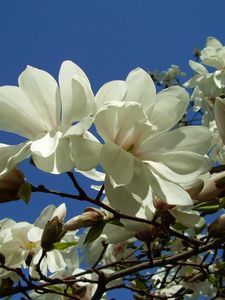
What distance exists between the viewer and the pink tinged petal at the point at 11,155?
97 cm

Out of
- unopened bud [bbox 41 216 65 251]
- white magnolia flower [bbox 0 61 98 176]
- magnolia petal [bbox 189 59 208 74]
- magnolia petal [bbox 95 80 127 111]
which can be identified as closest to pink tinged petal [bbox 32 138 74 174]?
white magnolia flower [bbox 0 61 98 176]

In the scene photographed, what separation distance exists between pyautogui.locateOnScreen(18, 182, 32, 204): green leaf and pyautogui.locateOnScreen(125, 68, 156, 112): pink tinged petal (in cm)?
26

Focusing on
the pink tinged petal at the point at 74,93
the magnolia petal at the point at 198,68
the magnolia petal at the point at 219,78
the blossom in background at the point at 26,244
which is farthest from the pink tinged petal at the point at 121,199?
the magnolia petal at the point at 198,68

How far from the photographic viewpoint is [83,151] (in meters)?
0.96

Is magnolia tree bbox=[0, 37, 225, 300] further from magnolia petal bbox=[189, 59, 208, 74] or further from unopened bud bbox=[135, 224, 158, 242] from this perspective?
magnolia petal bbox=[189, 59, 208, 74]

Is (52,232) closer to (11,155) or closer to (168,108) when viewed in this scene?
(11,155)

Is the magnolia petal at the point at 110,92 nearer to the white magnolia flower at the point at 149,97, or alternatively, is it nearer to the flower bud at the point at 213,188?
the white magnolia flower at the point at 149,97

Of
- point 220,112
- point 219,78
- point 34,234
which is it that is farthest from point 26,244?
point 219,78

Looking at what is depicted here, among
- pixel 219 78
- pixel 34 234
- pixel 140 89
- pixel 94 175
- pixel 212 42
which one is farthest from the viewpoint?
pixel 212 42

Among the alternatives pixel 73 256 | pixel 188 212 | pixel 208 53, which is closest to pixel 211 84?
pixel 208 53

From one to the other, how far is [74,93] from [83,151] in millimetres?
112

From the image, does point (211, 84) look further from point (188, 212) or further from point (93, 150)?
point (93, 150)

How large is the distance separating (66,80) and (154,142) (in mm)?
197

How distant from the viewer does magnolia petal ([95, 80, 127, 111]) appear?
1.02 meters
